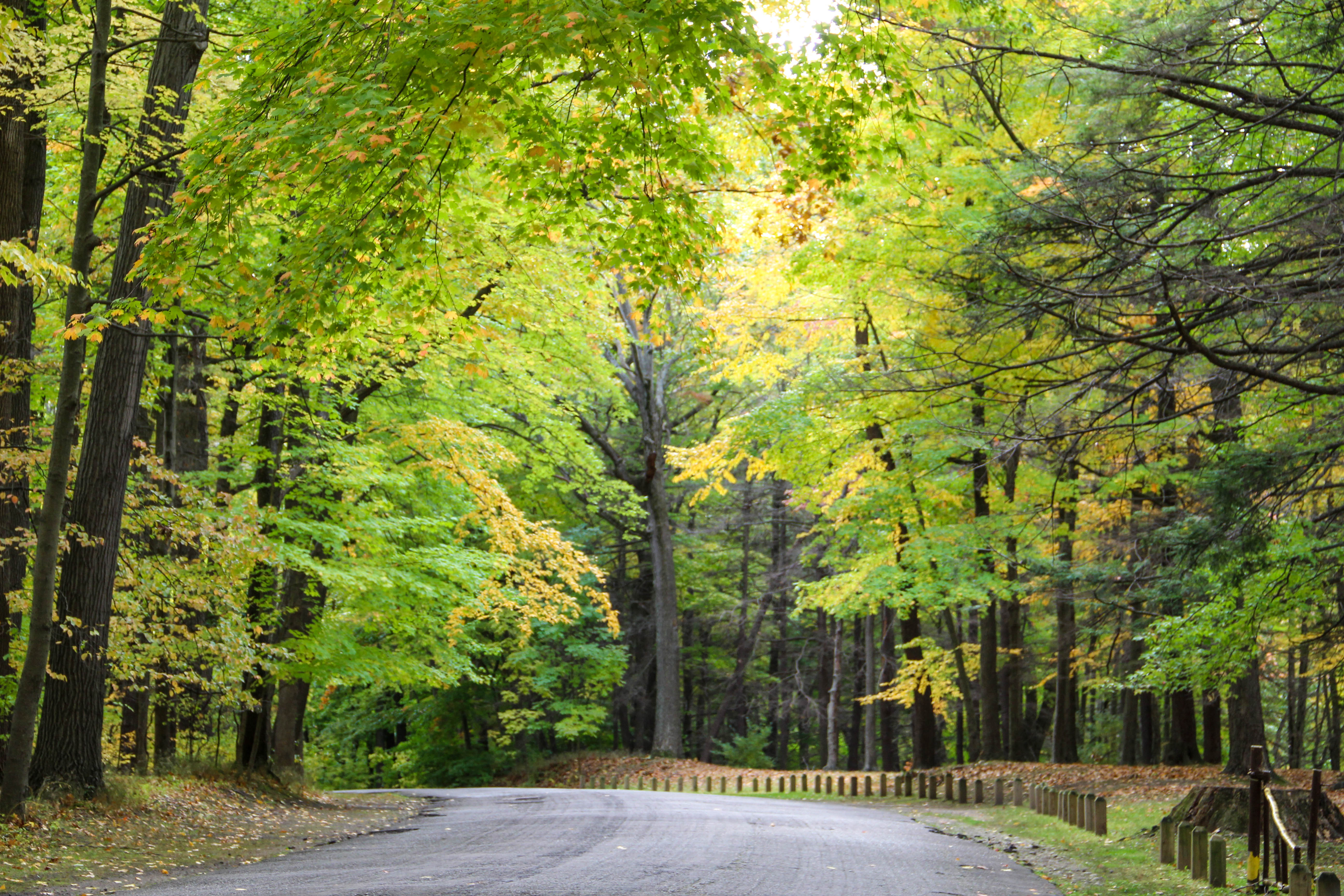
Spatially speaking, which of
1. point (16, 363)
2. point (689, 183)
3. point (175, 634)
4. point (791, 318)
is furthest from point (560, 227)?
point (791, 318)

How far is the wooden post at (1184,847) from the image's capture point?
30.4ft

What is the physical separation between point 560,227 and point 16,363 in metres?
5.63

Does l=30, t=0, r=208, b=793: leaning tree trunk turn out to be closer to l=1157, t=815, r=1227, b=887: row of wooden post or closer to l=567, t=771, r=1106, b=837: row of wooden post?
l=1157, t=815, r=1227, b=887: row of wooden post

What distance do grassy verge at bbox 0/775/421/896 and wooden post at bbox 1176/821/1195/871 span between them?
832cm

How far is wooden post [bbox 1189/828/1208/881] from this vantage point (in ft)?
29.0

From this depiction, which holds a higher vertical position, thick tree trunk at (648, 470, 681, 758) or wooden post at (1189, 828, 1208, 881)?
thick tree trunk at (648, 470, 681, 758)

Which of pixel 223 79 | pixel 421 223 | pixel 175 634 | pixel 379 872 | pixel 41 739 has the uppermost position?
pixel 223 79

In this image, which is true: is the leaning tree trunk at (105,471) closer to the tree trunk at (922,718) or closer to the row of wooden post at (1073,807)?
the row of wooden post at (1073,807)

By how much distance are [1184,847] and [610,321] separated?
13.4 m

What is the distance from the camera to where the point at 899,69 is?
8.65 metres

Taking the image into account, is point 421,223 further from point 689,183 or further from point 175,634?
point 175,634

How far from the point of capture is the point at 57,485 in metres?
9.54

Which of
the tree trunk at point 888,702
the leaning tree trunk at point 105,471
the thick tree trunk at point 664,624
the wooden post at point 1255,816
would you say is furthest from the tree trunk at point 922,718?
the leaning tree trunk at point 105,471

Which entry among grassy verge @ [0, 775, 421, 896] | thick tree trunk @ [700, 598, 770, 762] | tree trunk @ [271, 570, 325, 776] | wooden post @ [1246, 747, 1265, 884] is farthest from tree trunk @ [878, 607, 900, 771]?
wooden post @ [1246, 747, 1265, 884]
